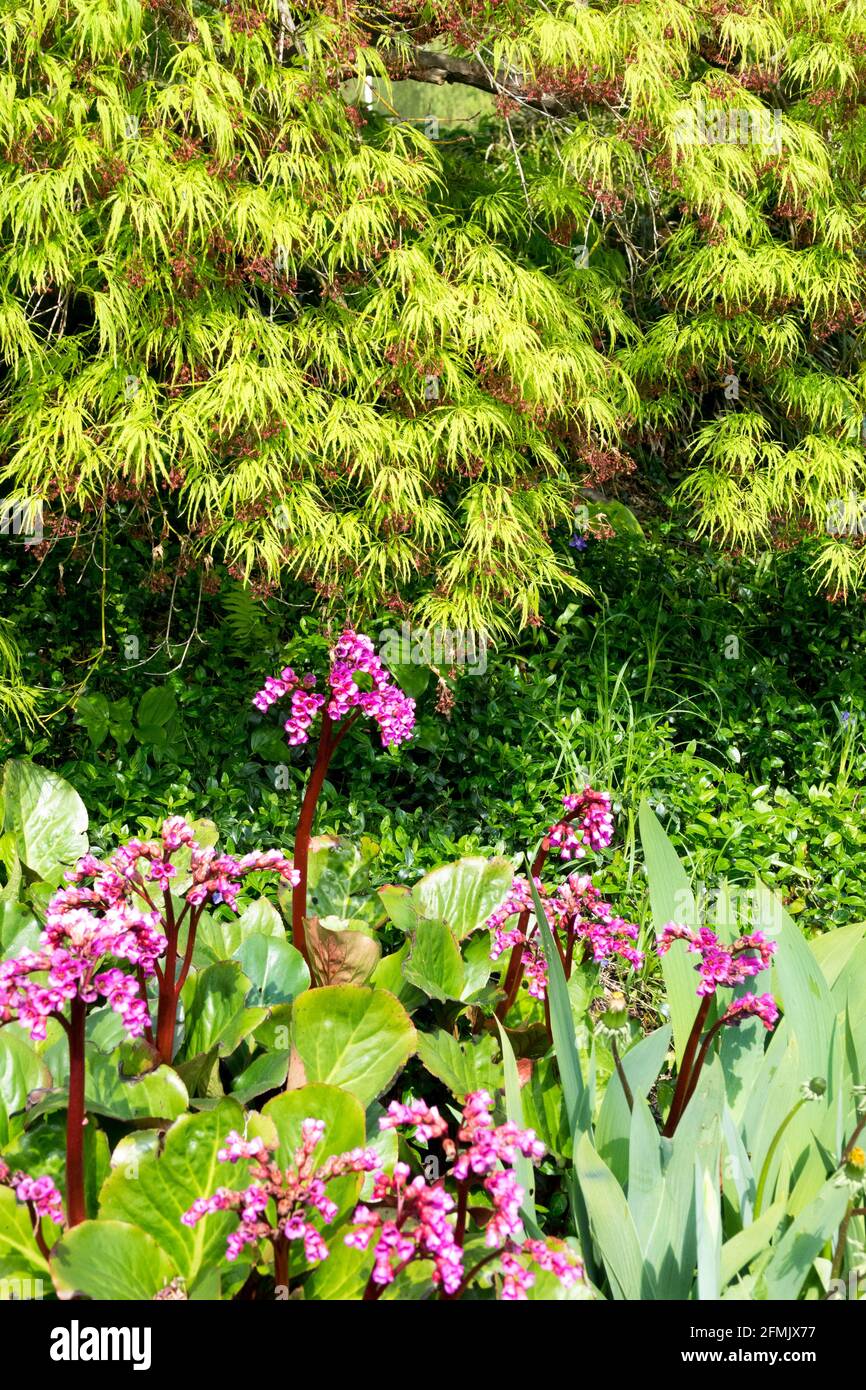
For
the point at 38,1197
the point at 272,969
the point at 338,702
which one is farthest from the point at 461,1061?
the point at 38,1197

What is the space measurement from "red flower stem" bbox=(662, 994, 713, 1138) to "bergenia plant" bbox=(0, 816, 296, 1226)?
564 millimetres

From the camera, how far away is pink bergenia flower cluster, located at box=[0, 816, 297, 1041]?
44.4 inches

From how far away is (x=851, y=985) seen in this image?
1.68 metres

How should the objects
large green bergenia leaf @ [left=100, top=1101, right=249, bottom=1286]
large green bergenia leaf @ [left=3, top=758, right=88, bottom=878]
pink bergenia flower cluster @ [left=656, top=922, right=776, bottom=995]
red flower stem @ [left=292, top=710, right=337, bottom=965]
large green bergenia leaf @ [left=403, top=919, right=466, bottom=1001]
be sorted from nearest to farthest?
large green bergenia leaf @ [left=100, top=1101, right=249, bottom=1286]
pink bergenia flower cluster @ [left=656, top=922, right=776, bottom=995]
red flower stem @ [left=292, top=710, right=337, bottom=965]
large green bergenia leaf @ [left=403, top=919, right=466, bottom=1001]
large green bergenia leaf @ [left=3, top=758, right=88, bottom=878]

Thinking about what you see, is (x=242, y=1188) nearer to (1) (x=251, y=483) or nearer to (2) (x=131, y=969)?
(2) (x=131, y=969)

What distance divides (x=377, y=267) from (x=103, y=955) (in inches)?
83.0

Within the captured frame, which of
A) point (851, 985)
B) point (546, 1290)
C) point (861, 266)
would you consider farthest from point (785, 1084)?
point (861, 266)

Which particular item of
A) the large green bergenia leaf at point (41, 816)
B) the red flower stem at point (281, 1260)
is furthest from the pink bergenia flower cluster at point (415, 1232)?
the large green bergenia leaf at point (41, 816)

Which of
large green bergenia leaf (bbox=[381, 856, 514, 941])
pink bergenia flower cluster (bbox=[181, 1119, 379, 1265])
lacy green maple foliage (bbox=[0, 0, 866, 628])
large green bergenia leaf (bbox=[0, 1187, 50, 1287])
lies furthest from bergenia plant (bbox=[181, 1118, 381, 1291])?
lacy green maple foliage (bbox=[0, 0, 866, 628])

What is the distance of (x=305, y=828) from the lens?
169cm

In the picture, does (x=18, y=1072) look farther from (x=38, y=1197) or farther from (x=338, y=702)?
(x=338, y=702)

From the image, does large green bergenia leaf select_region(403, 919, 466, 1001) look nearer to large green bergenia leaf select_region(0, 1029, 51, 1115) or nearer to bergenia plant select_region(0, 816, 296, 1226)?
bergenia plant select_region(0, 816, 296, 1226)

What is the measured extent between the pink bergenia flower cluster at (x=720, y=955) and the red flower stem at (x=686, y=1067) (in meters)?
0.03

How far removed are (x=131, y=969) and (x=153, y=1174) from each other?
39 centimetres
